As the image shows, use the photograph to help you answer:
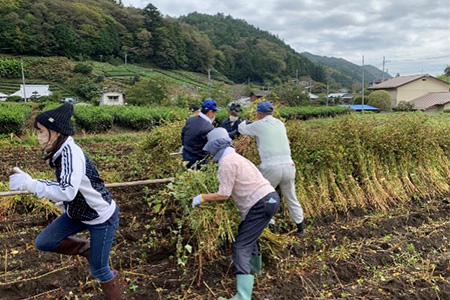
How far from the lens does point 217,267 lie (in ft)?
11.4

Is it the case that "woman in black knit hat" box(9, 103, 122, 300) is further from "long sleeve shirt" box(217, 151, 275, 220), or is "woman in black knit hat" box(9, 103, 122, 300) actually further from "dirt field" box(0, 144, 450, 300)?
"long sleeve shirt" box(217, 151, 275, 220)

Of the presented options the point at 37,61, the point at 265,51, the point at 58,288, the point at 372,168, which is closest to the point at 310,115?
the point at 372,168

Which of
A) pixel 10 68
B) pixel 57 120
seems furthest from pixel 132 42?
pixel 57 120

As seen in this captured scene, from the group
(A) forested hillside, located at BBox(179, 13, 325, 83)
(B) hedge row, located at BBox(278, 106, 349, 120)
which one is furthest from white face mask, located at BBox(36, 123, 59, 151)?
(A) forested hillside, located at BBox(179, 13, 325, 83)

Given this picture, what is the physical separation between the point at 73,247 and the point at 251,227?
4.78 feet

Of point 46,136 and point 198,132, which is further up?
point 46,136

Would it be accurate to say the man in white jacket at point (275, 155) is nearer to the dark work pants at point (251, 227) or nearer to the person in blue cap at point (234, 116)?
the person in blue cap at point (234, 116)

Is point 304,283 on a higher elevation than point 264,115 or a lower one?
lower

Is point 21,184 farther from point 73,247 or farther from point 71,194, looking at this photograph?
point 73,247

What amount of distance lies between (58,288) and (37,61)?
71549 mm

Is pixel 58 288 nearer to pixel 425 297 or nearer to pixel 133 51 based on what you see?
pixel 425 297

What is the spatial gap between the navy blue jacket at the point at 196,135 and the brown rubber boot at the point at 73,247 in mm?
2324

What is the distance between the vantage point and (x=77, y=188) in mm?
2250

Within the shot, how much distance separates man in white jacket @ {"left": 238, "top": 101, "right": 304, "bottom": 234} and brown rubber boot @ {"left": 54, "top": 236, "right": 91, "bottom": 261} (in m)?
2.19
